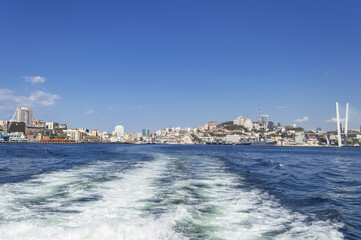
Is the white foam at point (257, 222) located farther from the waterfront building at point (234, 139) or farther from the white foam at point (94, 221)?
the waterfront building at point (234, 139)

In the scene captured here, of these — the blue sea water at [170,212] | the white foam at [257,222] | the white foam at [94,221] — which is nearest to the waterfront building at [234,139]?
the blue sea water at [170,212]

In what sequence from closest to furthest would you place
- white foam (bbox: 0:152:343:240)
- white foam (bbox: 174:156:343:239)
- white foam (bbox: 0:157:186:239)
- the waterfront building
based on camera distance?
1. white foam (bbox: 0:157:186:239)
2. white foam (bbox: 0:152:343:240)
3. white foam (bbox: 174:156:343:239)
4. the waterfront building

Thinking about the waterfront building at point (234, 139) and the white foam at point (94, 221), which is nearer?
the white foam at point (94, 221)

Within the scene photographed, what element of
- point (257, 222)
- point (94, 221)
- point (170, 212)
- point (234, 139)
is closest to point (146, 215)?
point (170, 212)

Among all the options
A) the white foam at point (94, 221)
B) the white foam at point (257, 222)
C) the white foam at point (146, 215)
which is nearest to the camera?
the white foam at point (94, 221)

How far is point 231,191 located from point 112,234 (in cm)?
624

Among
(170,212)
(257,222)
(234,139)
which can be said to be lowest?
(234,139)

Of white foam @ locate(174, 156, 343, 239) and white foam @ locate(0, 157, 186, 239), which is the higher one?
white foam @ locate(0, 157, 186, 239)

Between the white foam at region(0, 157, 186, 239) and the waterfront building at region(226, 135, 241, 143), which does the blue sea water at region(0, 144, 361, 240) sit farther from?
the waterfront building at region(226, 135, 241, 143)

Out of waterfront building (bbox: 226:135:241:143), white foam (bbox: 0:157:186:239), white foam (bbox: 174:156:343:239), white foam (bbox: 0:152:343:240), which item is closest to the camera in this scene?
white foam (bbox: 0:157:186:239)

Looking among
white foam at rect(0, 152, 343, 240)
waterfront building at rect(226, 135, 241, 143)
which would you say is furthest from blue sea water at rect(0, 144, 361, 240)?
waterfront building at rect(226, 135, 241, 143)

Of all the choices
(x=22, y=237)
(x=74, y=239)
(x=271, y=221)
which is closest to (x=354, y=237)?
(x=271, y=221)

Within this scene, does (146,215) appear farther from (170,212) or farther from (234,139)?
(234,139)

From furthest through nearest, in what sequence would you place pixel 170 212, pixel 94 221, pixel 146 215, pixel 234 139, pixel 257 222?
pixel 234 139
pixel 170 212
pixel 146 215
pixel 257 222
pixel 94 221
